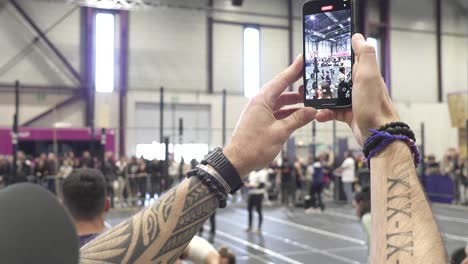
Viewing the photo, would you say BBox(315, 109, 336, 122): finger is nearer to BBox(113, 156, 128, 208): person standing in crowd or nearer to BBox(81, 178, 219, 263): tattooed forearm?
BBox(81, 178, 219, 263): tattooed forearm

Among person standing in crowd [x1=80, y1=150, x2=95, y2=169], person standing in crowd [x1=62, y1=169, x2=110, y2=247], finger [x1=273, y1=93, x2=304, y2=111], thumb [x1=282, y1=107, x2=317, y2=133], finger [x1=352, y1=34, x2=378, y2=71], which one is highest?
finger [x1=352, y1=34, x2=378, y2=71]

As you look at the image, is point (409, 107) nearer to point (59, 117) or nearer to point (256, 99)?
point (59, 117)

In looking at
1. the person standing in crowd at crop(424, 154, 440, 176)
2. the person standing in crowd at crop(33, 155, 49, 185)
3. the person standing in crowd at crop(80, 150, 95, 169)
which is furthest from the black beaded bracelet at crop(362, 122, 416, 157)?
the person standing in crowd at crop(424, 154, 440, 176)

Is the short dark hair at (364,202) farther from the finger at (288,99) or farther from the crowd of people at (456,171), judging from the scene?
the crowd of people at (456,171)

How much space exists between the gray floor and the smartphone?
5.82m

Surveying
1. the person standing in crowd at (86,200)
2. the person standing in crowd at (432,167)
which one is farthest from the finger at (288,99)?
the person standing in crowd at (432,167)

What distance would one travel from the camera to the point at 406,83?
75.4 ft

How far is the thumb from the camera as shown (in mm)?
1236

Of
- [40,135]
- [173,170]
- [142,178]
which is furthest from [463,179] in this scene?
[40,135]

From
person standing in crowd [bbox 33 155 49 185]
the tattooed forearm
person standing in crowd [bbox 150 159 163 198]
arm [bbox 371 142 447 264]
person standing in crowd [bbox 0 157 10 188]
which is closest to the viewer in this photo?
arm [bbox 371 142 447 264]

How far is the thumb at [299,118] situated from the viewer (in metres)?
1.24

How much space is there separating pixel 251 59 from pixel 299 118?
19778 millimetres

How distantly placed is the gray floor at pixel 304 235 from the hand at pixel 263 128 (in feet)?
19.7

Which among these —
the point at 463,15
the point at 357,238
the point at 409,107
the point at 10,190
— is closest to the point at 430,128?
the point at 409,107
